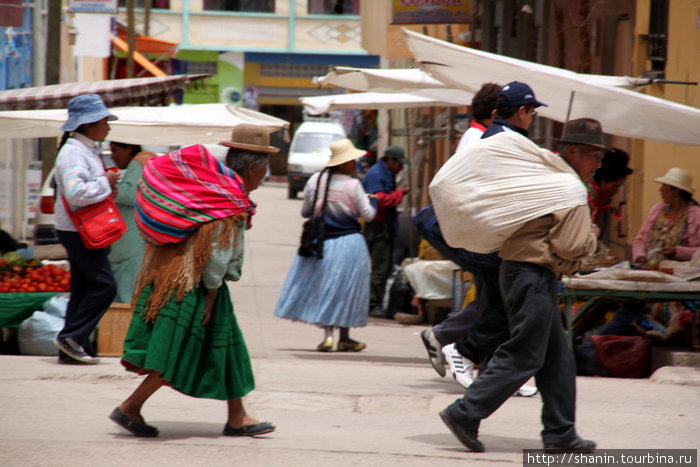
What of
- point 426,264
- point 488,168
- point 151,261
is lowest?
point 426,264

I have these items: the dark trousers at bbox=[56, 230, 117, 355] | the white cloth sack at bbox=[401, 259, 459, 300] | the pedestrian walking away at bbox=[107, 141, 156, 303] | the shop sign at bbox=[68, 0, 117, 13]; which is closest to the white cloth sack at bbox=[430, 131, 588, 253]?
the dark trousers at bbox=[56, 230, 117, 355]

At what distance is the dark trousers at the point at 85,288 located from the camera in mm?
6969

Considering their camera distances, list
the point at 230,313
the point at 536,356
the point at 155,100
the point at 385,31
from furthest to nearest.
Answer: the point at 385,31
the point at 155,100
the point at 230,313
the point at 536,356

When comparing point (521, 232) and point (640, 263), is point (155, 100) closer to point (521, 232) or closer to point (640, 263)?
point (640, 263)

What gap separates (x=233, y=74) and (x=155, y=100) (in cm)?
3109

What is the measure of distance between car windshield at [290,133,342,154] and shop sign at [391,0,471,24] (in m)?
18.3

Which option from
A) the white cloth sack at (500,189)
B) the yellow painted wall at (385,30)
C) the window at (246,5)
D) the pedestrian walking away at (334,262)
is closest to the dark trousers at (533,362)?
the white cloth sack at (500,189)

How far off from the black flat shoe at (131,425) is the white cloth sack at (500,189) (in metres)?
1.72

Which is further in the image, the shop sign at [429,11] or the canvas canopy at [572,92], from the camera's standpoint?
the shop sign at [429,11]

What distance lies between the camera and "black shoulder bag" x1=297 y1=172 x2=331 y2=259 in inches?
348

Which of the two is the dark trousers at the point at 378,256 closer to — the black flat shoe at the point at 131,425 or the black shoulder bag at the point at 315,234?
the black shoulder bag at the point at 315,234

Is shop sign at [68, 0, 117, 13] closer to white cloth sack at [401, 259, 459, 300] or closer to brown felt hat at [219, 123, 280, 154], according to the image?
white cloth sack at [401, 259, 459, 300]

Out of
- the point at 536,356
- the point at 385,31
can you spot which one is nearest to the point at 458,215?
the point at 536,356

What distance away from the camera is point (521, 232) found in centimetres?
472
